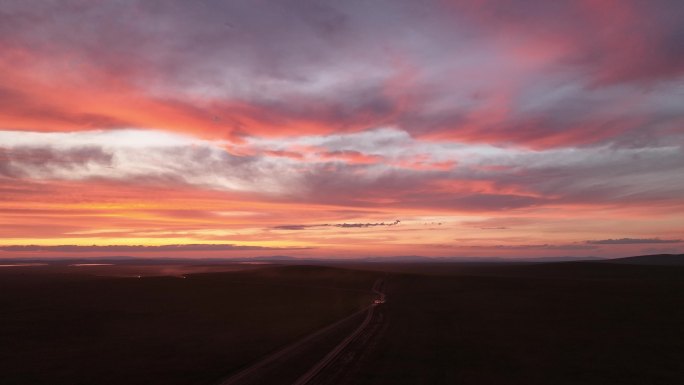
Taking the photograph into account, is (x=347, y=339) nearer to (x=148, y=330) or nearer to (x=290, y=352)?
(x=290, y=352)

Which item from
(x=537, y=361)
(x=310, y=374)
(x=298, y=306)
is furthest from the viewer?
(x=298, y=306)

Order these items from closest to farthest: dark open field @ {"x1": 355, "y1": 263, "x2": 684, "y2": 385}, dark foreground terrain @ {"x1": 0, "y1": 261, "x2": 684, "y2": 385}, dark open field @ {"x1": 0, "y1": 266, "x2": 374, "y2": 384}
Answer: dark open field @ {"x1": 355, "y1": 263, "x2": 684, "y2": 385}, dark foreground terrain @ {"x1": 0, "y1": 261, "x2": 684, "y2": 385}, dark open field @ {"x1": 0, "y1": 266, "x2": 374, "y2": 384}

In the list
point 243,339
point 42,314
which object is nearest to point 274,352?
point 243,339

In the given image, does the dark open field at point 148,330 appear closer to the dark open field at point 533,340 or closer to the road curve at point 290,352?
the road curve at point 290,352

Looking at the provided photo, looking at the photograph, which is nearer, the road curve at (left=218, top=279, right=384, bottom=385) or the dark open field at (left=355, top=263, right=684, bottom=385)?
the road curve at (left=218, top=279, right=384, bottom=385)

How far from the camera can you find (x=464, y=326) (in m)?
34.2

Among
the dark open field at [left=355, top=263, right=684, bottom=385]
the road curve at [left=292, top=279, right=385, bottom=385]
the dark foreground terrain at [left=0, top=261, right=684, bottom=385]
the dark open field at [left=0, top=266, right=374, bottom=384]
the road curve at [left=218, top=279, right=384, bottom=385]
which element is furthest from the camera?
the dark open field at [left=0, top=266, right=374, bottom=384]

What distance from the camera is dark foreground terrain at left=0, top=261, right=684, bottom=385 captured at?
20.6 meters

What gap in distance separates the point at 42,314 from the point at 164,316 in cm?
1176

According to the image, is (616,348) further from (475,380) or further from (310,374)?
(310,374)

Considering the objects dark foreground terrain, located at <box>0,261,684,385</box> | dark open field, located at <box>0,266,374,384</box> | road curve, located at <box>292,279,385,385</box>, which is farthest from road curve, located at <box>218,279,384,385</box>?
dark open field, located at <box>0,266,374,384</box>

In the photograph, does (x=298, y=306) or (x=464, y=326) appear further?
(x=298, y=306)

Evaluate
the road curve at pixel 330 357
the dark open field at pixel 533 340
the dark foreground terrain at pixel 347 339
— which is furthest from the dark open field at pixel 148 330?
the dark open field at pixel 533 340

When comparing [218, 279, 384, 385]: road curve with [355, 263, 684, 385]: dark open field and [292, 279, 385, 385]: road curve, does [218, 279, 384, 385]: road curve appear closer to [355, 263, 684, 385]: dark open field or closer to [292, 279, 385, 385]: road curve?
[292, 279, 385, 385]: road curve
